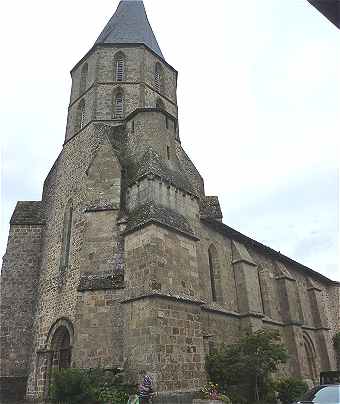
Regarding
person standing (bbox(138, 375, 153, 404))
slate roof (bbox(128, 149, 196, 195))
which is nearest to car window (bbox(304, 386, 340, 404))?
person standing (bbox(138, 375, 153, 404))

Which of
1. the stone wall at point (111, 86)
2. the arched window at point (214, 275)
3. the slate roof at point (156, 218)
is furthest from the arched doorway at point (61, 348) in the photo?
the stone wall at point (111, 86)

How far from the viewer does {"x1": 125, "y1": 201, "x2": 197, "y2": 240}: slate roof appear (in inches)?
478

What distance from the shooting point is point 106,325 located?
1140 centimetres

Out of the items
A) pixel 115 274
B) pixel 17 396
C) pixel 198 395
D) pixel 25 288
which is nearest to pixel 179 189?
pixel 115 274

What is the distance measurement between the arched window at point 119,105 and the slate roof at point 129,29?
4092 mm

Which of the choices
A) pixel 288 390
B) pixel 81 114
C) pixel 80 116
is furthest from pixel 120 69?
pixel 288 390

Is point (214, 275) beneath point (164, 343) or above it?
above

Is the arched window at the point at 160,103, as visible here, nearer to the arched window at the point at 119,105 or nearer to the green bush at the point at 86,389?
the arched window at the point at 119,105

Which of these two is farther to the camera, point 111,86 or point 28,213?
point 111,86

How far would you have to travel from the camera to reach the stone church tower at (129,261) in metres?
11.1

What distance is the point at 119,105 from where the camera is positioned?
19.1 metres

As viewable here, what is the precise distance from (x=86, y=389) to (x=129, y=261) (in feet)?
13.3

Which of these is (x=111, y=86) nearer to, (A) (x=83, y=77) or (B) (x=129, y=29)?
(A) (x=83, y=77)

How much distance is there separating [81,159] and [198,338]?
1007cm
